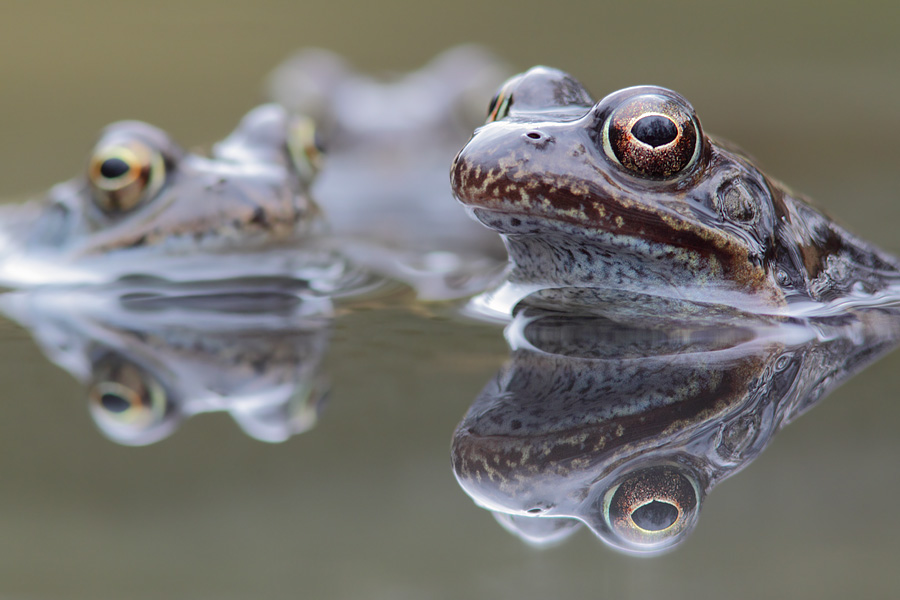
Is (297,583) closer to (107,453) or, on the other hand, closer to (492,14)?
(107,453)

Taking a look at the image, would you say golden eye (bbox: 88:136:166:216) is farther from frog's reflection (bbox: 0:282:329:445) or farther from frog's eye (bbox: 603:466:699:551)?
frog's eye (bbox: 603:466:699:551)

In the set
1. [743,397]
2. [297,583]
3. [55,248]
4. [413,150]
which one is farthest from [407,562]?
[413,150]

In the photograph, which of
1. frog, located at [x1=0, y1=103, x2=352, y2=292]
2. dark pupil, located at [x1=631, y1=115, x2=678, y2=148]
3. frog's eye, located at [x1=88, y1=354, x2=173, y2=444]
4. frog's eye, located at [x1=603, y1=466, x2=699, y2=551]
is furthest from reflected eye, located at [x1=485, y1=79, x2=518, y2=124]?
frog's eye, located at [x1=603, y1=466, x2=699, y2=551]

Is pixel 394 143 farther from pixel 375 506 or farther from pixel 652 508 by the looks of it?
pixel 652 508

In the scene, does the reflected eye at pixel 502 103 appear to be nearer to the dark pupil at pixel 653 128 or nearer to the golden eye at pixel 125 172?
the dark pupil at pixel 653 128

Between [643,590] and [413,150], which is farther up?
[413,150]
